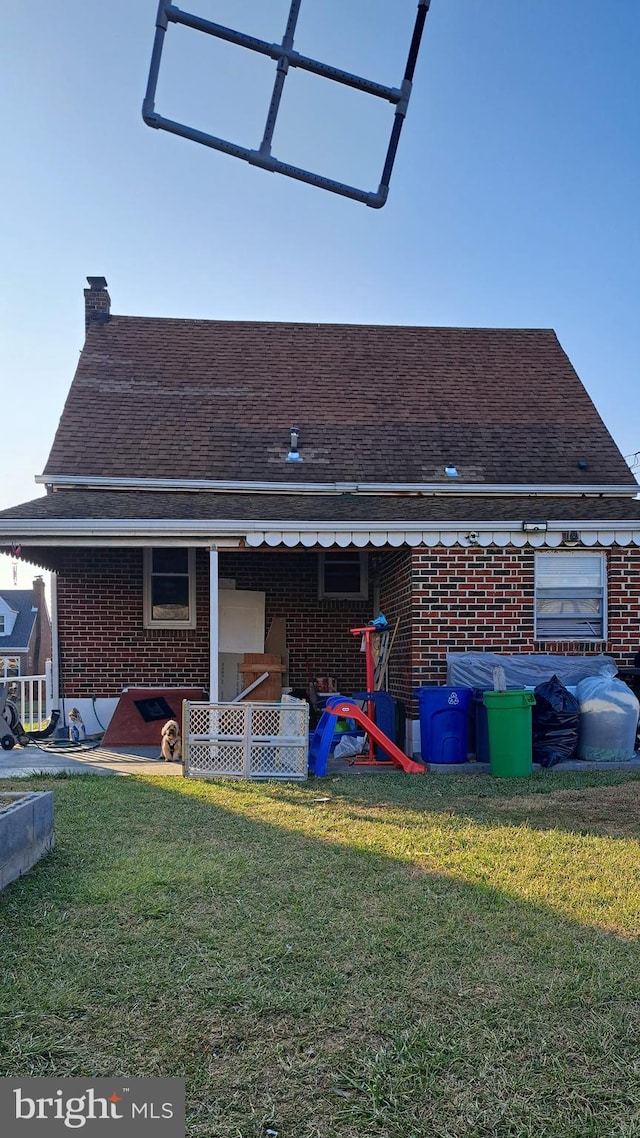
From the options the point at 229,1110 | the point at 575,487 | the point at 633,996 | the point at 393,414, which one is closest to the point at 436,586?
the point at 575,487

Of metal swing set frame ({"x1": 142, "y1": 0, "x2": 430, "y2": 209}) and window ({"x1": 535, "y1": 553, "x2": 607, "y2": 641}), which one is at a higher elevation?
metal swing set frame ({"x1": 142, "y1": 0, "x2": 430, "y2": 209})

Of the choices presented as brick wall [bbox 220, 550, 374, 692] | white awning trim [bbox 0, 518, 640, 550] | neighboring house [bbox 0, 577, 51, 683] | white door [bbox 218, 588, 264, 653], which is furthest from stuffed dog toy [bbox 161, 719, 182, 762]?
neighboring house [bbox 0, 577, 51, 683]

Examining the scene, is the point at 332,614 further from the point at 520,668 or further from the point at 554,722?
the point at 554,722

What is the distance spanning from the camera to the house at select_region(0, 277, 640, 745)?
33.3 ft

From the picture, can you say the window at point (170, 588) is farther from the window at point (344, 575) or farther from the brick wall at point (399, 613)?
the brick wall at point (399, 613)

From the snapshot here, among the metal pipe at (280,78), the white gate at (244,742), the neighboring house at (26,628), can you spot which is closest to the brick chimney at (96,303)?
the white gate at (244,742)

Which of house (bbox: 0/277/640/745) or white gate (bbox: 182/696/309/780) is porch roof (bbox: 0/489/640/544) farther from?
white gate (bbox: 182/696/309/780)

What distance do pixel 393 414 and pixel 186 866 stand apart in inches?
434

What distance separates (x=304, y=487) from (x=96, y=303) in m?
6.79

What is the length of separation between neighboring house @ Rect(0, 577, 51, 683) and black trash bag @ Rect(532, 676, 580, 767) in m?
39.2

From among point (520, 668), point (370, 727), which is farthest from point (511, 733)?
point (520, 668)

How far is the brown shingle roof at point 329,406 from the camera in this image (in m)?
13.6

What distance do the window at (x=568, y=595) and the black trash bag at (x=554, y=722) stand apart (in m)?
1.52

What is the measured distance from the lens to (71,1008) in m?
3.13
